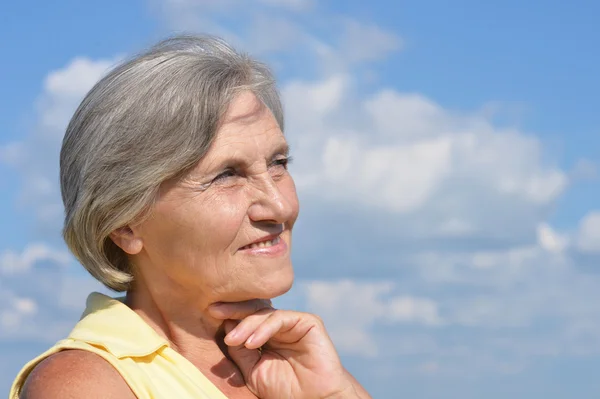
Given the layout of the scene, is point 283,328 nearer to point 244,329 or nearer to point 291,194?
point 244,329

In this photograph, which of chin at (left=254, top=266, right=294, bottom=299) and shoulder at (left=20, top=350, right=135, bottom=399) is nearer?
shoulder at (left=20, top=350, right=135, bottom=399)

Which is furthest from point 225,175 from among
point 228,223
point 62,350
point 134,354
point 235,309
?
point 62,350

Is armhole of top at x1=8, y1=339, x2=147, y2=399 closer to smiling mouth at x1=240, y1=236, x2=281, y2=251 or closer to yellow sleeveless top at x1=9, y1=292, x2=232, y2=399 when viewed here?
yellow sleeveless top at x1=9, y1=292, x2=232, y2=399

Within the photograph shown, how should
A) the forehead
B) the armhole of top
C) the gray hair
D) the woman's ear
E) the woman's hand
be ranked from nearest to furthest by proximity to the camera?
the armhole of top
the gray hair
the forehead
the woman's ear
the woman's hand

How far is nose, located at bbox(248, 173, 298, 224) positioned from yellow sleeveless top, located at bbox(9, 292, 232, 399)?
73 cm

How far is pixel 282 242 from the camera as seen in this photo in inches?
159

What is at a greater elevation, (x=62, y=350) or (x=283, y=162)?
(x=283, y=162)

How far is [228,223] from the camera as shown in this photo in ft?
12.6

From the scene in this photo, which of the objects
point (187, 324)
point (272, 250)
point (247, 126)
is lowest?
point (187, 324)

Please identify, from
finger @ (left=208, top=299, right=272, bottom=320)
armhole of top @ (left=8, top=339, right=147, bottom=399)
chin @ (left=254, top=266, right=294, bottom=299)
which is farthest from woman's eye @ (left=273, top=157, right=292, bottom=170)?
armhole of top @ (left=8, top=339, right=147, bottom=399)

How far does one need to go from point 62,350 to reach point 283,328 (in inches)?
40.2

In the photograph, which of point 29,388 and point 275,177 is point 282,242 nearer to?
point 275,177

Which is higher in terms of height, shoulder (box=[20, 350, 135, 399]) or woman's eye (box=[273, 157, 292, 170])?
woman's eye (box=[273, 157, 292, 170])

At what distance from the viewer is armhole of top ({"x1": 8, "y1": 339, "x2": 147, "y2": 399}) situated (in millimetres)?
3638
